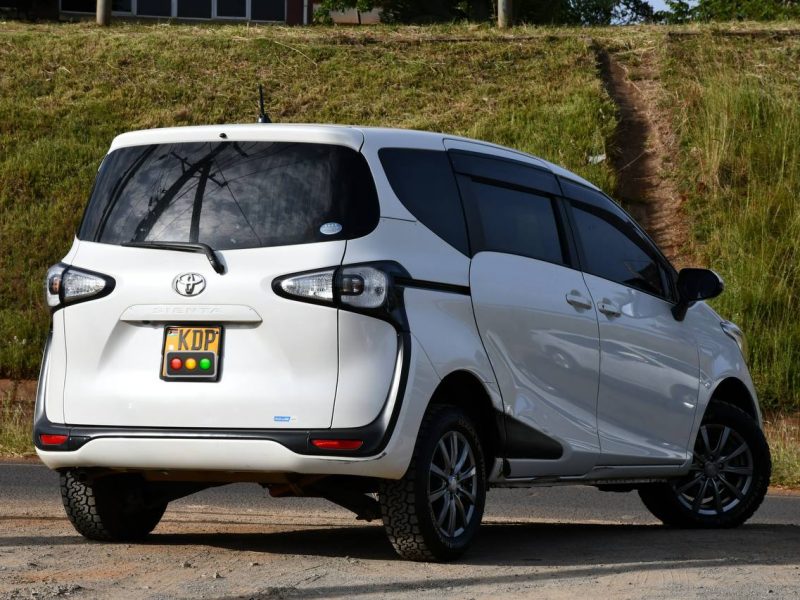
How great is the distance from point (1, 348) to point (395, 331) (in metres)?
13.8

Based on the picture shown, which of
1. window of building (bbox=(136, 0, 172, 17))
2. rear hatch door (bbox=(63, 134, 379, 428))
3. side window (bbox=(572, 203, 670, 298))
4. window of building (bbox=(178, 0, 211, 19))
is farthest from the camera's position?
window of building (bbox=(178, 0, 211, 19))

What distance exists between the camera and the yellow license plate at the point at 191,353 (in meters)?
6.62

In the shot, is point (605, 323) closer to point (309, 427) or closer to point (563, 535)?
point (563, 535)

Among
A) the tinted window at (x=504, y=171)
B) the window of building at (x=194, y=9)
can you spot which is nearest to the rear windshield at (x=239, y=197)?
the tinted window at (x=504, y=171)

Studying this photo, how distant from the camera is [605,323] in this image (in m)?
8.14

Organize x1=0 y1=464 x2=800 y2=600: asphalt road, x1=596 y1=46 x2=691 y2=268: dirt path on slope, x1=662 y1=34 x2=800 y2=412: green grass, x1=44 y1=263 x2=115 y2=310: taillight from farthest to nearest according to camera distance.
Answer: x1=596 y1=46 x2=691 y2=268: dirt path on slope
x1=662 y1=34 x2=800 y2=412: green grass
x1=44 y1=263 x2=115 y2=310: taillight
x1=0 y1=464 x2=800 y2=600: asphalt road

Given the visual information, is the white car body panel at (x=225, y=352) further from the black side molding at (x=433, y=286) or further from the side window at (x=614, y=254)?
the side window at (x=614, y=254)

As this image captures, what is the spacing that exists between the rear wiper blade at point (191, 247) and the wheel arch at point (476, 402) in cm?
113

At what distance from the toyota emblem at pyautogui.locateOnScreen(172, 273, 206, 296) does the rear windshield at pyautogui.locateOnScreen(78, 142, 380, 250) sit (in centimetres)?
18

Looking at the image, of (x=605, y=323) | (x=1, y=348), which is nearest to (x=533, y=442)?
(x=605, y=323)

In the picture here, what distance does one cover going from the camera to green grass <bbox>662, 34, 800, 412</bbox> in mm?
19047

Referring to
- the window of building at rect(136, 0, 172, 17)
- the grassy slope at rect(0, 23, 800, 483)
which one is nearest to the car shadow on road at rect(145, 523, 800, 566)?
the grassy slope at rect(0, 23, 800, 483)

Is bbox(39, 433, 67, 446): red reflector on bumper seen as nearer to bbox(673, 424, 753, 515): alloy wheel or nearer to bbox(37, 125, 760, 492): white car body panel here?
bbox(37, 125, 760, 492): white car body panel

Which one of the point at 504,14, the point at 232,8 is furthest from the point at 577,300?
the point at 232,8
